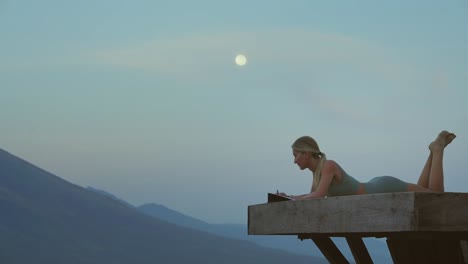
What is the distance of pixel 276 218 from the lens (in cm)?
591

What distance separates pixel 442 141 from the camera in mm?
6023

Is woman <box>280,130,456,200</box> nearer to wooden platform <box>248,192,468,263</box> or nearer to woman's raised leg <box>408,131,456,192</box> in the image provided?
woman's raised leg <box>408,131,456,192</box>

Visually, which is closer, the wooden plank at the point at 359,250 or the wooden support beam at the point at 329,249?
the wooden plank at the point at 359,250

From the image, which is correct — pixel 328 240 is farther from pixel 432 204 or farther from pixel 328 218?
pixel 432 204

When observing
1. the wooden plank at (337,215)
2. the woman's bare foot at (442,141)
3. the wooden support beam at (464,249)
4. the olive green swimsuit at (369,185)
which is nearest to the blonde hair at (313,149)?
the olive green swimsuit at (369,185)

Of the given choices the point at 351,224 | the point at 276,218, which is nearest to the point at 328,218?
the point at 351,224

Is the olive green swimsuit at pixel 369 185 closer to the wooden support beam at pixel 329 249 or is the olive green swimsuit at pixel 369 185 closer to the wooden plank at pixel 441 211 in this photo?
the wooden support beam at pixel 329 249

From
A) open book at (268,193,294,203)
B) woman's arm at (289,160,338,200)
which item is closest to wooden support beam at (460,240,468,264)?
woman's arm at (289,160,338,200)

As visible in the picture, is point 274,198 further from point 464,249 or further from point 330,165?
point 464,249

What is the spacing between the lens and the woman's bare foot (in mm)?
5994

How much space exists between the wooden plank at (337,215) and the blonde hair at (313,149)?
0.37 metres

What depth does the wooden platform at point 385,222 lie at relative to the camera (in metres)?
4.79

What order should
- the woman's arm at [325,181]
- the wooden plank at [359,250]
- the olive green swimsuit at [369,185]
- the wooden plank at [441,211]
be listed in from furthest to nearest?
the wooden plank at [359,250] < the olive green swimsuit at [369,185] < the woman's arm at [325,181] < the wooden plank at [441,211]

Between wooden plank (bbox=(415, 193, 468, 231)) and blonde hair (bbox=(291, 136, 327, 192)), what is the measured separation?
132 cm
